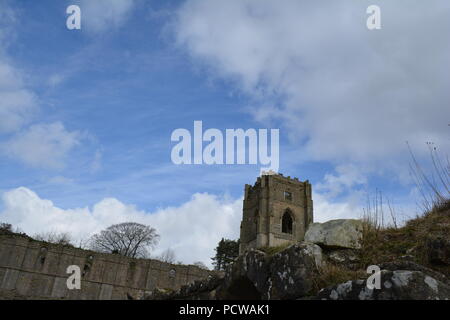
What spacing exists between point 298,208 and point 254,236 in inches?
375

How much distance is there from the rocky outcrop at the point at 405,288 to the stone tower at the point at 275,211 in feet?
186

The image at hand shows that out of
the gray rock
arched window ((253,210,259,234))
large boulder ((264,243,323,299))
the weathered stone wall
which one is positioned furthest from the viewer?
arched window ((253,210,259,234))

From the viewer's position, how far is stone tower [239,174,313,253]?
197 ft

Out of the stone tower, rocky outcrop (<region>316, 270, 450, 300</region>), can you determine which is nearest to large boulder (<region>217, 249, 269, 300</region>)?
rocky outcrop (<region>316, 270, 450, 300</region>)

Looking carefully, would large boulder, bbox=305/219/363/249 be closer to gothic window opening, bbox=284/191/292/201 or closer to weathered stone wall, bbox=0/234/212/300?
weathered stone wall, bbox=0/234/212/300

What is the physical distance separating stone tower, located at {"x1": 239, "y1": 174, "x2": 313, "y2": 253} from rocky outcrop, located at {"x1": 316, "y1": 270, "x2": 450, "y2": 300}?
56835 mm

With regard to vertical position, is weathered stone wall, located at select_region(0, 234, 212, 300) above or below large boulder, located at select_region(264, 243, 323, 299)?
above

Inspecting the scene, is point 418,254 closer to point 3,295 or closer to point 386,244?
point 386,244

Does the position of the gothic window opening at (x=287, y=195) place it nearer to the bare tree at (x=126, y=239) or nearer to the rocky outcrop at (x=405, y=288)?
the bare tree at (x=126, y=239)

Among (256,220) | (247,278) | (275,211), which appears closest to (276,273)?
(247,278)

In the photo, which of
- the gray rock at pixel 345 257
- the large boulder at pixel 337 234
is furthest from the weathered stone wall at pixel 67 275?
the gray rock at pixel 345 257

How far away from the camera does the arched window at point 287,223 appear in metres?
63.8
